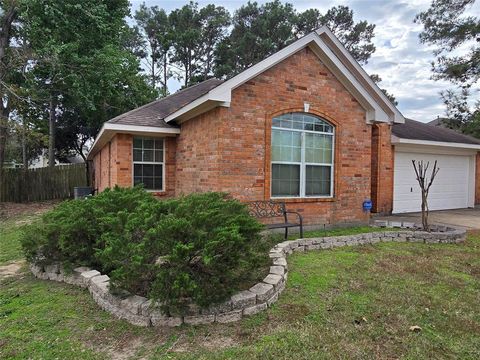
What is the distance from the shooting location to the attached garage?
12.7 meters

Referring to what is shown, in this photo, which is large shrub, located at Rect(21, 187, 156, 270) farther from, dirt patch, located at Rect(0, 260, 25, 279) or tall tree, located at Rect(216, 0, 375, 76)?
tall tree, located at Rect(216, 0, 375, 76)

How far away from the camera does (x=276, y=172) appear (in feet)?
27.1

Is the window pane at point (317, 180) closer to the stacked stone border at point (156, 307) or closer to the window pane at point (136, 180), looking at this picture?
the stacked stone border at point (156, 307)

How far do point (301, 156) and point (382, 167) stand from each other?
505 cm

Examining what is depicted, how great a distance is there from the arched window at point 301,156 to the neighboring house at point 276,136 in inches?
1.0

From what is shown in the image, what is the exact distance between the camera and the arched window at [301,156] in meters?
8.27

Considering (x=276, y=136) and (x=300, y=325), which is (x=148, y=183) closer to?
(x=276, y=136)

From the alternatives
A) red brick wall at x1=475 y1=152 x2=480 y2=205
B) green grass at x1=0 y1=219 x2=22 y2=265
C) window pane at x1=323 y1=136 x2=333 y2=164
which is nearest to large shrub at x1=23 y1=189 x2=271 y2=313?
green grass at x1=0 y1=219 x2=22 y2=265

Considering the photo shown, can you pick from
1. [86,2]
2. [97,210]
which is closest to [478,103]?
[86,2]

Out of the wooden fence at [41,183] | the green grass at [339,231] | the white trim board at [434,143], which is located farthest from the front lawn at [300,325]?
the wooden fence at [41,183]

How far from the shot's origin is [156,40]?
3312cm

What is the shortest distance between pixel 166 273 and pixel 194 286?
1.14 feet

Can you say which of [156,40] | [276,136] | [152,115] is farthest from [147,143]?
[156,40]

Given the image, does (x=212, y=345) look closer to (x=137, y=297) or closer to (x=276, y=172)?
(x=137, y=297)
